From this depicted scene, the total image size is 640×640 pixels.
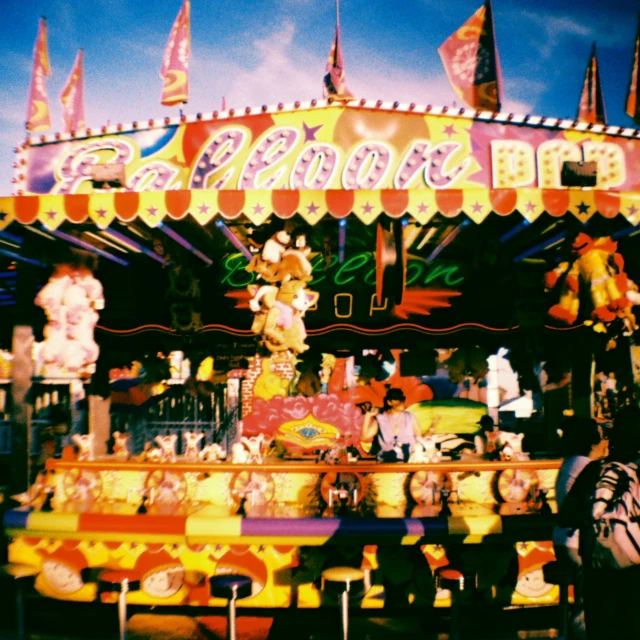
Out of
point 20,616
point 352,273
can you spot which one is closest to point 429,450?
point 352,273

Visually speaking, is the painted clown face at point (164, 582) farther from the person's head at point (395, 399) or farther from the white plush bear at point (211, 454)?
the person's head at point (395, 399)

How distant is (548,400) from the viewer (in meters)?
10.2

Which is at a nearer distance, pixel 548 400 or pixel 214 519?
pixel 214 519

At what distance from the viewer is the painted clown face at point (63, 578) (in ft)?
16.4

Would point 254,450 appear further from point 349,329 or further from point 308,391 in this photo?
point 349,329

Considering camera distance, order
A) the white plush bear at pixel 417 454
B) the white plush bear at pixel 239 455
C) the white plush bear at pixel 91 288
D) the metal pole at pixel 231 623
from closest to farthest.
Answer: the metal pole at pixel 231 623
the white plush bear at pixel 91 288
the white plush bear at pixel 417 454
the white plush bear at pixel 239 455

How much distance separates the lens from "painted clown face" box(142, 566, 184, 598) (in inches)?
190

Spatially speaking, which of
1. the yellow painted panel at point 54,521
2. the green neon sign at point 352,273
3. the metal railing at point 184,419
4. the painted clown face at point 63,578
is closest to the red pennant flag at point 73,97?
the metal railing at point 184,419

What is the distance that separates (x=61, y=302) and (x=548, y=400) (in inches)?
363

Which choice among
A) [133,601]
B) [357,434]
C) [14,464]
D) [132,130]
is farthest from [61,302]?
[357,434]

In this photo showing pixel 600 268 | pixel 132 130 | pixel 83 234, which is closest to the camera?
pixel 600 268

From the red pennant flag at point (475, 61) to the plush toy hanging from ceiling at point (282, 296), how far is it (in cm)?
915

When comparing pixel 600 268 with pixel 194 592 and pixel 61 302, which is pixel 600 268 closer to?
pixel 194 592

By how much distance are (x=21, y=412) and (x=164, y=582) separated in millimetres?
2425
